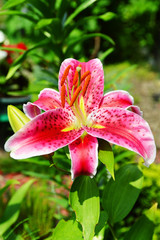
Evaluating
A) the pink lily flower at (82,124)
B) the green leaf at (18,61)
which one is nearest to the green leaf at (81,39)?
the green leaf at (18,61)

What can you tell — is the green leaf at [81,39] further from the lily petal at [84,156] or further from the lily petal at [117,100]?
the lily petal at [84,156]

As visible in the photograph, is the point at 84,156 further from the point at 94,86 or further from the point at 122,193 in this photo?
the point at 122,193

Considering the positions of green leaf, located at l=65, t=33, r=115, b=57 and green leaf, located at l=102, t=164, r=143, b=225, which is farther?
green leaf, located at l=65, t=33, r=115, b=57

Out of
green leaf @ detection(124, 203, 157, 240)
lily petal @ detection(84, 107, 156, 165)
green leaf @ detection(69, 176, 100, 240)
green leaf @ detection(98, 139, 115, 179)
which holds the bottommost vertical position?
green leaf @ detection(124, 203, 157, 240)

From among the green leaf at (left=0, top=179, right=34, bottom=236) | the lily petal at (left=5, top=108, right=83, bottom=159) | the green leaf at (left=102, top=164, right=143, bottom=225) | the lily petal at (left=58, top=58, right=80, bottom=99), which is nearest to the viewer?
the lily petal at (left=5, top=108, right=83, bottom=159)

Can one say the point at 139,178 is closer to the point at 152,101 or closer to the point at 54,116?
the point at 54,116

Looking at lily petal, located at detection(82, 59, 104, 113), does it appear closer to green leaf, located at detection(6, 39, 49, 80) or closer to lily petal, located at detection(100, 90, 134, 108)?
lily petal, located at detection(100, 90, 134, 108)

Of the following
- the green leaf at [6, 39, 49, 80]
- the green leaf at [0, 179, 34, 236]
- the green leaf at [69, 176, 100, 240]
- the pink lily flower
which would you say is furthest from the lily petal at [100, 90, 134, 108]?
the green leaf at [0, 179, 34, 236]
